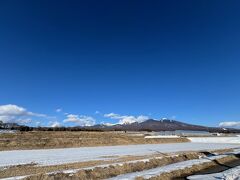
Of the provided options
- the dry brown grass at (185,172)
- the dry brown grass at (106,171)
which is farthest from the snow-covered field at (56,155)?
the dry brown grass at (185,172)

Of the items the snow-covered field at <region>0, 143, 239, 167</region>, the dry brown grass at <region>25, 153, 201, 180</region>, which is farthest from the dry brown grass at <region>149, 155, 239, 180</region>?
the snow-covered field at <region>0, 143, 239, 167</region>

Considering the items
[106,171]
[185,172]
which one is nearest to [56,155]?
[106,171]

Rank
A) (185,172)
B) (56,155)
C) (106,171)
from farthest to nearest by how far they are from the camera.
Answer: (56,155) → (185,172) → (106,171)

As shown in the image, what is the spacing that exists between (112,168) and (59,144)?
2394 centimetres

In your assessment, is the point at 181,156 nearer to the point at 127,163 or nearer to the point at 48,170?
the point at 127,163

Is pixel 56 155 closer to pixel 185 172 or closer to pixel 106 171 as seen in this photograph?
pixel 106 171

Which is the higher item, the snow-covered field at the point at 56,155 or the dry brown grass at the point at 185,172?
the snow-covered field at the point at 56,155

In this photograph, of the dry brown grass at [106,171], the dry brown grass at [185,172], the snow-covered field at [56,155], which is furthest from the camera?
the snow-covered field at [56,155]

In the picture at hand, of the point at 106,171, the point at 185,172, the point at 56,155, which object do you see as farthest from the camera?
the point at 56,155

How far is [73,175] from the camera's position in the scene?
15820 millimetres

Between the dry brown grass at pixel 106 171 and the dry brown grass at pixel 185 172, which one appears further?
the dry brown grass at pixel 185 172

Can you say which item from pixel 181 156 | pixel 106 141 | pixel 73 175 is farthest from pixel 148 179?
pixel 106 141

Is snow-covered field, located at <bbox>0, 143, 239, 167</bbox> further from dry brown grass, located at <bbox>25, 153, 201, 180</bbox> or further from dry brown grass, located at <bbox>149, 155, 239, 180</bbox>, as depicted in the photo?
dry brown grass, located at <bbox>149, 155, 239, 180</bbox>

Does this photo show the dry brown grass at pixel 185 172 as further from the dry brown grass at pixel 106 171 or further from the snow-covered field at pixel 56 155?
the snow-covered field at pixel 56 155
